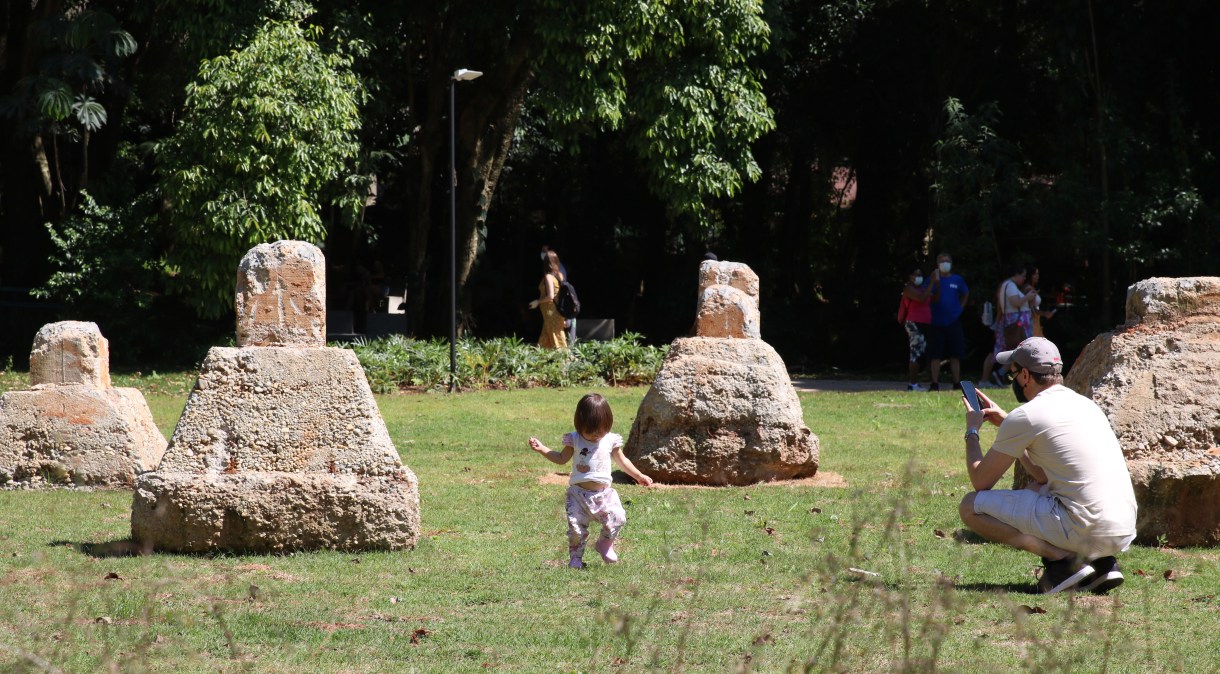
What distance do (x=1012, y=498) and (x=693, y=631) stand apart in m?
2.00

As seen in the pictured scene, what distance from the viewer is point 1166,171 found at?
2130 centimetres

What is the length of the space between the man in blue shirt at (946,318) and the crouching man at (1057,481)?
36.7 feet

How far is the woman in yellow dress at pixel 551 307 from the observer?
19.7 metres

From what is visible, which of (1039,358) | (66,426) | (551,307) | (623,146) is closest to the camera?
(1039,358)

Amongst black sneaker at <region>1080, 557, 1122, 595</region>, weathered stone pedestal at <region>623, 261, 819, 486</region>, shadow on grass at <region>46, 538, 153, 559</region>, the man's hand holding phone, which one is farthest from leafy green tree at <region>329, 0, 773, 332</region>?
black sneaker at <region>1080, 557, 1122, 595</region>

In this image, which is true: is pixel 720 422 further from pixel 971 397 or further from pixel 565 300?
pixel 565 300

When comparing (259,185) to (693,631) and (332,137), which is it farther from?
(693,631)

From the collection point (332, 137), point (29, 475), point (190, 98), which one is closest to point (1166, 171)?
point (332, 137)

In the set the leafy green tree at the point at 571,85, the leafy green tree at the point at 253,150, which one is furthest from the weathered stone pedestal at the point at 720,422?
the leafy green tree at the point at 571,85

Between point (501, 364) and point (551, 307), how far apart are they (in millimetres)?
1605

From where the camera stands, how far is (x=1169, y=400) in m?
7.69

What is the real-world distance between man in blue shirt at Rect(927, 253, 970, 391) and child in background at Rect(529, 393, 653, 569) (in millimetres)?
11244

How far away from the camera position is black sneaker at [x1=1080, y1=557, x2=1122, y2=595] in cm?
618

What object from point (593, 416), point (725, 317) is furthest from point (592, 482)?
point (725, 317)
